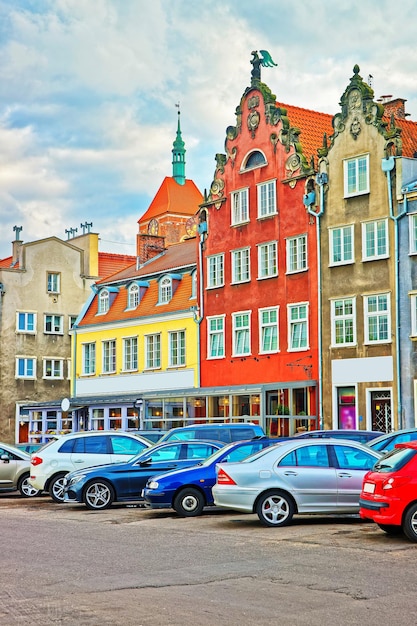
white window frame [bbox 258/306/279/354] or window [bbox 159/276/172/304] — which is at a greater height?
window [bbox 159/276/172/304]

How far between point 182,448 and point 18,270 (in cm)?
4261

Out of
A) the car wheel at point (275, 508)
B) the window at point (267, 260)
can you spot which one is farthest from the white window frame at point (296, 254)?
the car wheel at point (275, 508)

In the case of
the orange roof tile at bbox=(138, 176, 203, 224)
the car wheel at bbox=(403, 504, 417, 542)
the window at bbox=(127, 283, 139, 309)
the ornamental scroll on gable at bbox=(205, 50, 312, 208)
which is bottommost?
the car wheel at bbox=(403, 504, 417, 542)

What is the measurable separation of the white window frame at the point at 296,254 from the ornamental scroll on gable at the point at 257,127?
8.93 ft

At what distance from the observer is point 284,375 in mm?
41375

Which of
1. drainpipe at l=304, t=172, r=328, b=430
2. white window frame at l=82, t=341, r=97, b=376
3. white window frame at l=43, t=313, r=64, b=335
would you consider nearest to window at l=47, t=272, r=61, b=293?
white window frame at l=43, t=313, r=64, b=335

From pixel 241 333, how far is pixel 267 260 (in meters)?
3.58

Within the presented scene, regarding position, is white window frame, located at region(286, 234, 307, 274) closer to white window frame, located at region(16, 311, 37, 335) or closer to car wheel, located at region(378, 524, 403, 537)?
car wheel, located at region(378, 524, 403, 537)

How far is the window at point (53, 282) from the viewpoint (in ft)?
215

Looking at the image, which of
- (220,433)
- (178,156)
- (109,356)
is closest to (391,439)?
(220,433)

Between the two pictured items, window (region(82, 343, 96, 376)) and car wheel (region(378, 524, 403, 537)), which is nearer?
car wheel (region(378, 524, 403, 537))

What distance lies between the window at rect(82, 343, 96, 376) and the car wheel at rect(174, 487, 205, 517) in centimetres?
3239

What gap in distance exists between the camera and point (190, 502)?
21062 millimetres

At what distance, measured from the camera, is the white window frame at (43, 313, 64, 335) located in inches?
2547
